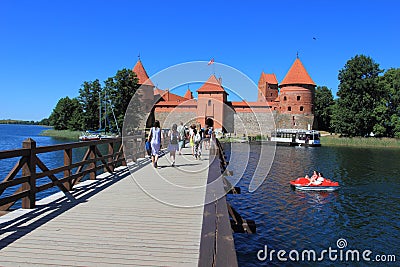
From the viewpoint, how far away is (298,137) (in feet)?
142

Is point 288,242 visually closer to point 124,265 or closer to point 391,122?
point 124,265

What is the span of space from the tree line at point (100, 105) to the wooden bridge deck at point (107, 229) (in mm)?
39777

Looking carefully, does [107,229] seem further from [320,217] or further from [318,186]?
[318,186]

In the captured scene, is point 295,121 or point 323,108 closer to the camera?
point 295,121

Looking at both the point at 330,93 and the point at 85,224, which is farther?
the point at 330,93

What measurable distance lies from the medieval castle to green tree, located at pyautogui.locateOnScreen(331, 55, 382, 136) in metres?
7.21

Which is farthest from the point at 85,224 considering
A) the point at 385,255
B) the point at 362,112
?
the point at 362,112

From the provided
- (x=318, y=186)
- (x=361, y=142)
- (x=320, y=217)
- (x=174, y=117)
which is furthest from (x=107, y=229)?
(x=174, y=117)

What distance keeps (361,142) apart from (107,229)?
142ft

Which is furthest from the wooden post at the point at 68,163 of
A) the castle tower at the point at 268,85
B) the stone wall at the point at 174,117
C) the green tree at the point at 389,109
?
the castle tower at the point at 268,85

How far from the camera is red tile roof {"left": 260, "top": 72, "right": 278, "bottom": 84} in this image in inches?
3136

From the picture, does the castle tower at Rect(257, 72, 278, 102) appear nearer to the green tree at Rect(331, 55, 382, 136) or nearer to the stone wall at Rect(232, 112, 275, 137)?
the stone wall at Rect(232, 112, 275, 137)

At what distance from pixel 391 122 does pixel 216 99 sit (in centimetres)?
2472

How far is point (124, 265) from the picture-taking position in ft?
9.61
